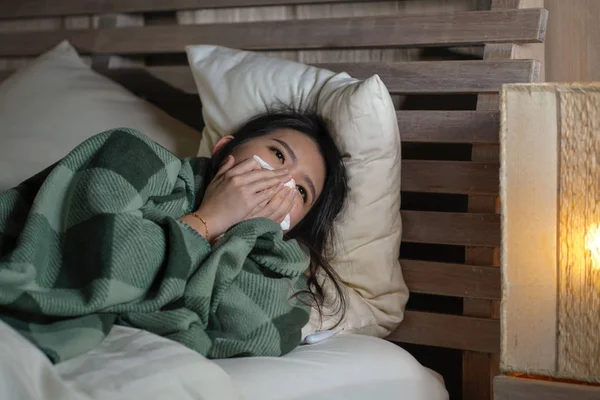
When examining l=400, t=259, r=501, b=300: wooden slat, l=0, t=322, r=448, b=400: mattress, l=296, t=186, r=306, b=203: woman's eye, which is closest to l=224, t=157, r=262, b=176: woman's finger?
l=296, t=186, r=306, b=203: woman's eye

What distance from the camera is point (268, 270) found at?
4.77 feet

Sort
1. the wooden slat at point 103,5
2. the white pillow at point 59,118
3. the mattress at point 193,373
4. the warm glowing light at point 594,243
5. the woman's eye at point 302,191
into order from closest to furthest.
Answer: the mattress at point 193,373
the warm glowing light at point 594,243
the woman's eye at point 302,191
the white pillow at point 59,118
the wooden slat at point 103,5

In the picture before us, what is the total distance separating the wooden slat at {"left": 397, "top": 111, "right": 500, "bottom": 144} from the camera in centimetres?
168

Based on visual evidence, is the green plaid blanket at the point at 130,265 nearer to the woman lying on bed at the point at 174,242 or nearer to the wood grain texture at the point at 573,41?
the woman lying on bed at the point at 174,242

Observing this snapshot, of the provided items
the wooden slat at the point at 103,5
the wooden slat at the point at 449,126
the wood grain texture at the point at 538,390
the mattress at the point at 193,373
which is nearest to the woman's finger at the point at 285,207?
the mattress at the point at 193,373

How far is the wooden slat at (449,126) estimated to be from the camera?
168cm

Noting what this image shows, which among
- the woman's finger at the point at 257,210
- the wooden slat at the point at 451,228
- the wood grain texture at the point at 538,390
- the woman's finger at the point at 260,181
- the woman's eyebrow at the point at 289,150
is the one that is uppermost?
the woman's eyebrow at the point at 289,150

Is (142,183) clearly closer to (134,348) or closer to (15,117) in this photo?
(134,348)

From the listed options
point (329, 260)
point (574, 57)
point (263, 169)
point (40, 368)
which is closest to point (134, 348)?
point (40, 368)

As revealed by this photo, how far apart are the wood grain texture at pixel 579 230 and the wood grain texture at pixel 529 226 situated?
15 millimetres

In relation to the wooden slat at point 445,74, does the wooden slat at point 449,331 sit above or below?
below

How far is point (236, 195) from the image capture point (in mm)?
1464

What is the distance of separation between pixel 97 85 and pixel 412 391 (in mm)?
1102

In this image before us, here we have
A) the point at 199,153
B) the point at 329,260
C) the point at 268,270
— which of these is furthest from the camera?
the point at 199,153
